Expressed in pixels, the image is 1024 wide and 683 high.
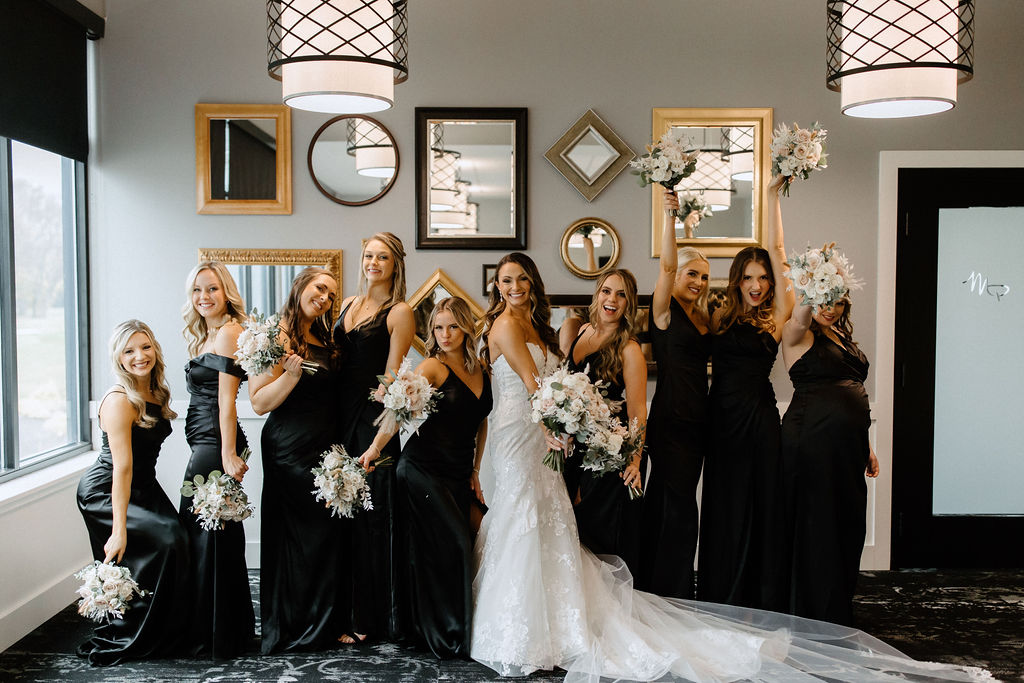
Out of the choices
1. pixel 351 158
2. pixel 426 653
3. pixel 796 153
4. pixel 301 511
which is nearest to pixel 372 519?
pixel 301 511

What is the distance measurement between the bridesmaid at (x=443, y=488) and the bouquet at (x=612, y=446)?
1.86ft

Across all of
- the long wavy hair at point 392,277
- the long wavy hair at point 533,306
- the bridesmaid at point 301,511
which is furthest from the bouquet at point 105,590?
the long wavy hair at point 533,306

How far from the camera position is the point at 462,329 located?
3730 mm

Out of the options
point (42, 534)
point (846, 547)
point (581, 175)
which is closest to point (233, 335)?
point (42, 534)

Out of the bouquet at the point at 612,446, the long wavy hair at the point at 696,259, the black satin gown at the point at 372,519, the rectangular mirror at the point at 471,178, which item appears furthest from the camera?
the rectangular mirror at the point at 471,178

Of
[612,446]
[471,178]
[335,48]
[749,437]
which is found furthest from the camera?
[471,178]

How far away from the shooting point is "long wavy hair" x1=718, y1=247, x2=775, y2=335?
401 centimetres

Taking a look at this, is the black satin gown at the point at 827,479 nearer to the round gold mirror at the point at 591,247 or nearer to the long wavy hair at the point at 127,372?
the round gold mirror at the point at 591,247

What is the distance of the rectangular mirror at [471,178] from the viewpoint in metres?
4.97

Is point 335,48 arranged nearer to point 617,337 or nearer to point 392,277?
point 392,277

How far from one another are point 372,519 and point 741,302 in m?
1.97

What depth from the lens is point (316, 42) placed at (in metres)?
3.04

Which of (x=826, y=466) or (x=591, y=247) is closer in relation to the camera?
(x=826, y=466)

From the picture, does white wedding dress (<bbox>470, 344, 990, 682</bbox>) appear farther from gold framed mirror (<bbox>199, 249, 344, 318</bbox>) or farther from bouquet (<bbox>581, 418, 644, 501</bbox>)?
gold framed mirror (<bbox>199, 249, 344, 318</bbox>)
